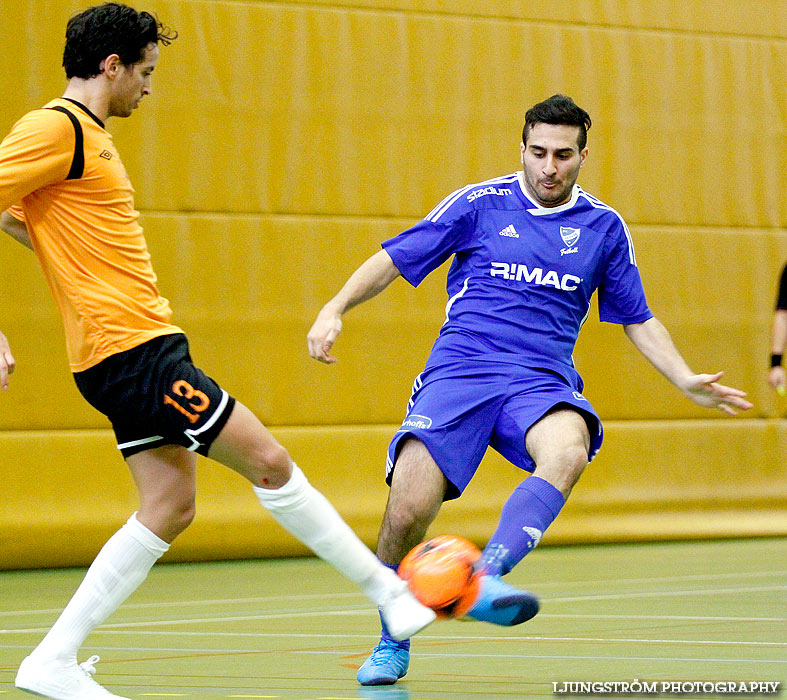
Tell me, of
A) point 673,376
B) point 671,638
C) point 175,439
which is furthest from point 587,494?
point 175,439

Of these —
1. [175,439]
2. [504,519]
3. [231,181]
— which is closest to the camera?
[175,439]

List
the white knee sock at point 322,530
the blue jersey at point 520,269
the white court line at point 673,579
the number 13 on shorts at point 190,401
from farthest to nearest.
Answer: the white court line at point 673,579 < the blue jersey at point 520,269 < the white knee sock at point 322,530 < the number 13 on shorts at point 190,401

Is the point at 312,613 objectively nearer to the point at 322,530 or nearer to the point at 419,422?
the point at 419,422

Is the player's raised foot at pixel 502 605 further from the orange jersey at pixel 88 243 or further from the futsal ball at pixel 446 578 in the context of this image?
the orange jersey at pixel 88 243

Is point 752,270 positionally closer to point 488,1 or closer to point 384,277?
point 488,1

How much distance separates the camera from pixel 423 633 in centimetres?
448

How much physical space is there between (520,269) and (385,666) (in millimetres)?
1203

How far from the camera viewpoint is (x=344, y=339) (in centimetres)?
Answer: 704

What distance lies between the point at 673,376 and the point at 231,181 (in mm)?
3602

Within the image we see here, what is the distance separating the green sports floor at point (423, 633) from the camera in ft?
11.0

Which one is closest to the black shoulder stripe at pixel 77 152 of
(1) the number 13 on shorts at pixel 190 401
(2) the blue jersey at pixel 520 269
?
(1) the number 13 on shorts at pixel 190 401

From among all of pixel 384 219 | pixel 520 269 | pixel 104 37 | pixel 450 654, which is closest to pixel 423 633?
pixel 450 654

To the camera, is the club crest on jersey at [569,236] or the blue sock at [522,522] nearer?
the blue sock at [522,522]

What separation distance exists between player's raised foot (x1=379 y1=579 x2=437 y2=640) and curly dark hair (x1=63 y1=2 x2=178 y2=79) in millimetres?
1414
